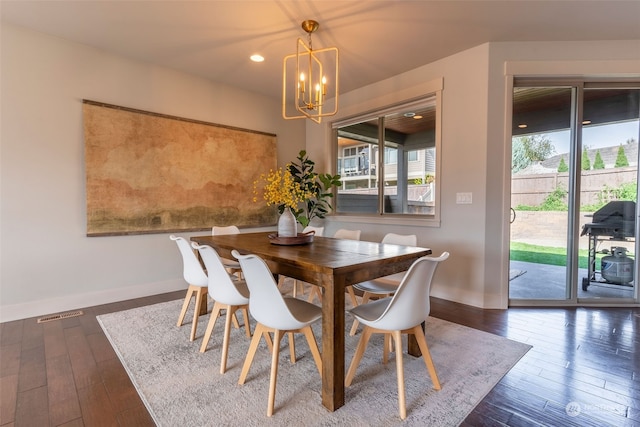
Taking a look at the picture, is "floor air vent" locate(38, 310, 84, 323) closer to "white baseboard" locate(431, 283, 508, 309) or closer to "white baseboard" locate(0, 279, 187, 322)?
"white baseboard" locate(0, 279, 187, 322)

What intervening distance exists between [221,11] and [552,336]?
3.91 m

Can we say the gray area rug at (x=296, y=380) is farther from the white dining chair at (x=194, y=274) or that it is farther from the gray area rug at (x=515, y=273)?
the gray area rug at (x=515, y=273)

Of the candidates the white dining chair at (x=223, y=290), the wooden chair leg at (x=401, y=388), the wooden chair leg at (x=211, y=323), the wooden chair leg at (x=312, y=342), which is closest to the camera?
the wooden chair leg at (x=401, y=388)

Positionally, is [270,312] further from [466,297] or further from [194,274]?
[466,297]

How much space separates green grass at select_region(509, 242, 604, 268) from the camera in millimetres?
3297

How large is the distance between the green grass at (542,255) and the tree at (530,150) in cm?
86

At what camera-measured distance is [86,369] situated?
2021 mm

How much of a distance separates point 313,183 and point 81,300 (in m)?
3.20

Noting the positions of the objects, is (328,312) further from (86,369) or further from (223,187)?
(223,187)

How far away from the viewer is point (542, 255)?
3.38 m

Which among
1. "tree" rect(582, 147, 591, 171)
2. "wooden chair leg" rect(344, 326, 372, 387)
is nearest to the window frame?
"tree" rect(582, 147, 591, 171)

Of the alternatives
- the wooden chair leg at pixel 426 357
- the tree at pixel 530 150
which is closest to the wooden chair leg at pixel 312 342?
the wooden chair leg at pixel 426 357

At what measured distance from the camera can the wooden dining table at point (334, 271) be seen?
1594mm

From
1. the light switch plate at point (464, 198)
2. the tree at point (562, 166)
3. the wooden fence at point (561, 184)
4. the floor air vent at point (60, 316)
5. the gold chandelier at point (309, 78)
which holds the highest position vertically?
the gold chandelier at point (309, 78)
